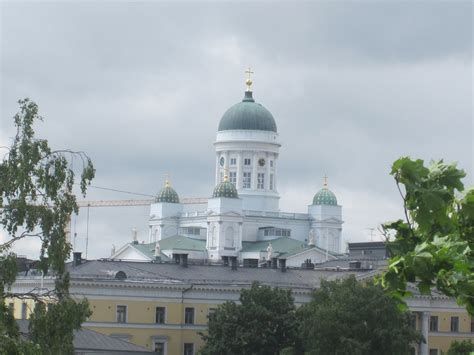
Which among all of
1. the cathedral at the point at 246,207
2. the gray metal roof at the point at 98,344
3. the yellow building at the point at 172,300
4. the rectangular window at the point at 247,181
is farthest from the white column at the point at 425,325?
the rectangular window at the point at 247,181

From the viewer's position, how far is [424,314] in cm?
12019

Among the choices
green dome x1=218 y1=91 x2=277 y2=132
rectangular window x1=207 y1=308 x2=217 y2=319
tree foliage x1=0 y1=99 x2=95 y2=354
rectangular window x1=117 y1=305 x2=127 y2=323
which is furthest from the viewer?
green dome x1=218 y1=91 x2=277 y2=132

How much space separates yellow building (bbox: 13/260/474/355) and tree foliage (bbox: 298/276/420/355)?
16883 mm

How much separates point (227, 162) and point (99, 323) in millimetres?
86754

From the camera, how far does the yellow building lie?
10956cm

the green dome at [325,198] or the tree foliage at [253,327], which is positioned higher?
the green dome at [325,198]

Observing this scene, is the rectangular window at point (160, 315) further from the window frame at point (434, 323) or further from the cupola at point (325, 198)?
the cupola at point (325, 198)

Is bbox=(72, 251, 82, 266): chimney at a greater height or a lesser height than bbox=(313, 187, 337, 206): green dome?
lesser

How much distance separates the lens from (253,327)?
9688 cm

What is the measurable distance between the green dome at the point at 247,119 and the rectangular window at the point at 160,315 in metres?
81.9

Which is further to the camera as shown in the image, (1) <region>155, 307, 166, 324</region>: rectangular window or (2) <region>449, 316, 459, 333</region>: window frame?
(2) <region>449, 316, 459, 333</region>: window frame

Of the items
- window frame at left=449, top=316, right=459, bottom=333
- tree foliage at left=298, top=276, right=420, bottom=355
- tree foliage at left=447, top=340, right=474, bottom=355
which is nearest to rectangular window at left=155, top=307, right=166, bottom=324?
tree foliage at left=298, top=276, right=420, bottom=355

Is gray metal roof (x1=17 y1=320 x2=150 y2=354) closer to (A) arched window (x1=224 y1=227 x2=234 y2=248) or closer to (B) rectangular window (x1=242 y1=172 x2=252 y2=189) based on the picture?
(A) arched window (x1=224 y1=227 x2=234 y2=248)

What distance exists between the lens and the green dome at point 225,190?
18338 cm
